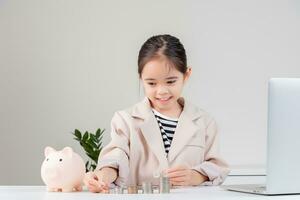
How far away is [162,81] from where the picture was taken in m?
2.28

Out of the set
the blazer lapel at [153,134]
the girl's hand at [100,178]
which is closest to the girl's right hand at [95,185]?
the girl's hand at [100,178]

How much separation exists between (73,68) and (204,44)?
945mm

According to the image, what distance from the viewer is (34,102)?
164 inches

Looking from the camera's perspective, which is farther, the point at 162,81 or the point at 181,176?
the point at 162,81

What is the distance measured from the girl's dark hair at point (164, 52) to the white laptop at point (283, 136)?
2.97 feet

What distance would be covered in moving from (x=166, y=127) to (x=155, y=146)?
0.11 metres

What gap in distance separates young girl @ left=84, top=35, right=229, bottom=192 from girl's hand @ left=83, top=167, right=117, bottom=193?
0.10m

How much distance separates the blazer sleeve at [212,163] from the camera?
222cm

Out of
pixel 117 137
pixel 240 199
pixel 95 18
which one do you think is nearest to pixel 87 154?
pixel 95 18

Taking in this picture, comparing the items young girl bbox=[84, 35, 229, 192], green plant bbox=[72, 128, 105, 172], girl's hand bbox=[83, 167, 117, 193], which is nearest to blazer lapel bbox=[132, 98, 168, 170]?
young girl bbox=[84, 35, 229, 192]

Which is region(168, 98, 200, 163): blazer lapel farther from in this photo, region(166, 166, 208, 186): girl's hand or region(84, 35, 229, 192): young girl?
region(166, 166, 208, 186): girl's hand

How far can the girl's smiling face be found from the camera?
2.28m

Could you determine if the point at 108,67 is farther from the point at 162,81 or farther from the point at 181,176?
the point at 181,176

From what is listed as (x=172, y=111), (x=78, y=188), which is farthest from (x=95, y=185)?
(x=172, y=111)
